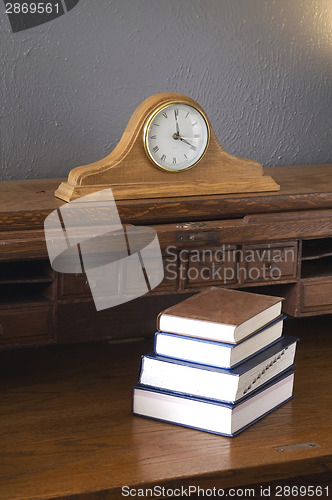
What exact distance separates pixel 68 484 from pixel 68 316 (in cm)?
80

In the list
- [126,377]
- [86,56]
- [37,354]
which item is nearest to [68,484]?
[126,377]

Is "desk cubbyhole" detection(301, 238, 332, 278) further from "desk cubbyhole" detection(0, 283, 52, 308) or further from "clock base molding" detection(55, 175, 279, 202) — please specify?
"desk cubbyhole" detection(0, 283, 52, 308)

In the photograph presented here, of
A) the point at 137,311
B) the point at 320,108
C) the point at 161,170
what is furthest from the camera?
the point at 320,108

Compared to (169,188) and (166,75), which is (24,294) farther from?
(166,75)

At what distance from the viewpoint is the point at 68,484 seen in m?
1.39

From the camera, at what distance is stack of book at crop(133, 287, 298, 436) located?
61.9 inches

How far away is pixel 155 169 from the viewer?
1.86 metres

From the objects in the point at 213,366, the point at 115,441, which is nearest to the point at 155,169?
the point at 213,366

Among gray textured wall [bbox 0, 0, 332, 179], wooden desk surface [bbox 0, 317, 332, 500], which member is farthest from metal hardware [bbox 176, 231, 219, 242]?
gray textured wall [bbox 0, 0, 332, 179]

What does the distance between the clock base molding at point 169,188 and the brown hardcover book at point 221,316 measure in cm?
29

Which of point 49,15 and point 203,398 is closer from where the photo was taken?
point 203,398

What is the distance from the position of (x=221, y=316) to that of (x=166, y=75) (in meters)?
1.01

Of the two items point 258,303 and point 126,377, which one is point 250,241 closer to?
point 258,303

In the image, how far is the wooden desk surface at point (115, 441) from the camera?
1.42 m
